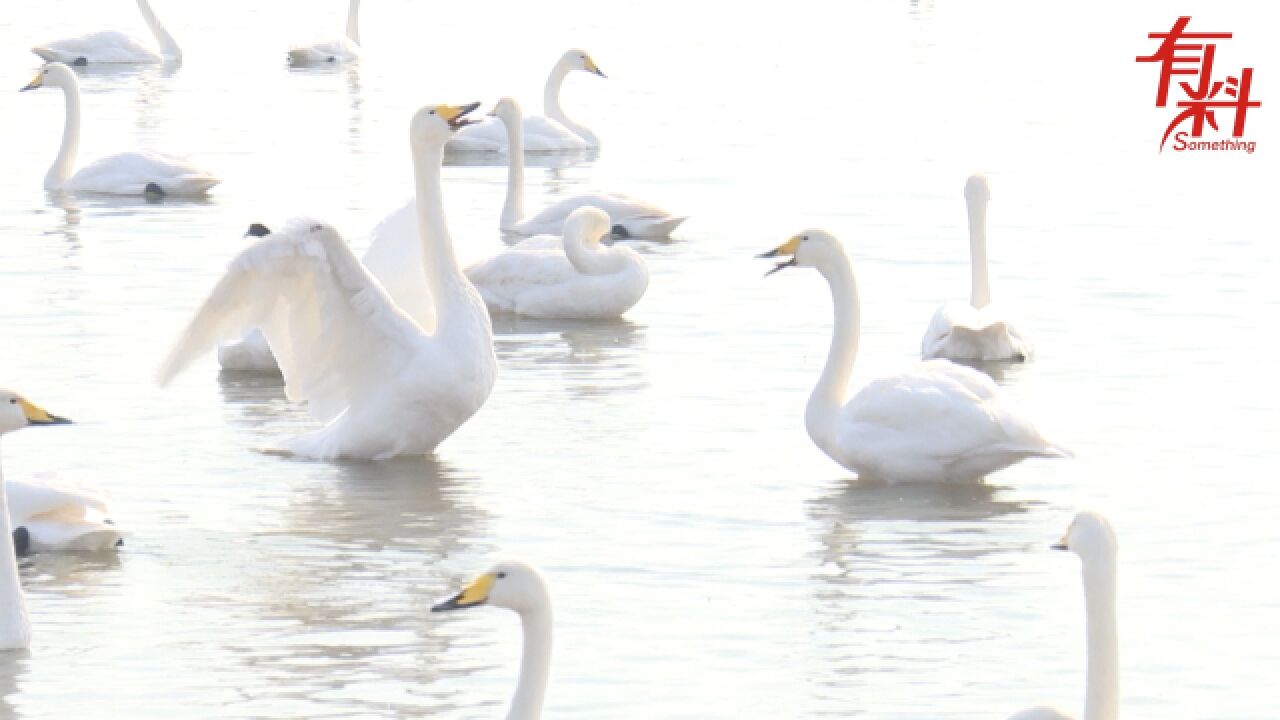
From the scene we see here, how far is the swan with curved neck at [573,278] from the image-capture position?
14414 millimetres

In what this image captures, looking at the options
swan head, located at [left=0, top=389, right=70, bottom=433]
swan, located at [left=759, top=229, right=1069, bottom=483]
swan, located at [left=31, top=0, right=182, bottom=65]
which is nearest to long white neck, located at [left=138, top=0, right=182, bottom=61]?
swan, located at [left=31, top=0, right=182, bottom=65]

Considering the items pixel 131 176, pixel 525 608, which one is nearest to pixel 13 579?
pixel 525 608

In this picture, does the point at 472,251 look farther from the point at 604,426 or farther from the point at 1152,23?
the point at 1152,23

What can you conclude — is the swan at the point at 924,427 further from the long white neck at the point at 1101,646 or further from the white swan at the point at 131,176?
the white swan at the point at 131,176

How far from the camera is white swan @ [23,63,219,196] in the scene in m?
18.4

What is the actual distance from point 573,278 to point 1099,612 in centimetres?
845

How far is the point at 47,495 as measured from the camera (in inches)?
357

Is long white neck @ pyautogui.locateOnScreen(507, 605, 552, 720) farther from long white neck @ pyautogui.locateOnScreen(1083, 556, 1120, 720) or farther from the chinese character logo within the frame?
the chinese character logo

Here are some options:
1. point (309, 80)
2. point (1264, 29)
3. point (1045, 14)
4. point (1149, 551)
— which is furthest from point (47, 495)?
point (1045, 14)

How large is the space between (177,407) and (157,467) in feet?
4.22

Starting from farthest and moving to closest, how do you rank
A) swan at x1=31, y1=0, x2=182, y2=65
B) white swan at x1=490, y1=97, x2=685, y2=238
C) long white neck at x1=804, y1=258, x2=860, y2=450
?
swan at x1=31, y1=0, x2=182, y2=65, white swan at x1=490, y1=97, x2=685, y2=238, long white neck at x1=804, y1=258, x2=860, y2=450

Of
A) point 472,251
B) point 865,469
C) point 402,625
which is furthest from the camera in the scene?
point 472,251

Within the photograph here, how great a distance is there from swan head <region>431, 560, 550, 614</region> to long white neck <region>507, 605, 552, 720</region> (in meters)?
0.02

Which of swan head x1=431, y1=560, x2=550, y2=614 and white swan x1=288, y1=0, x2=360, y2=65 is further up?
swan head x1=431, y1=560, x2=550, y2=614
